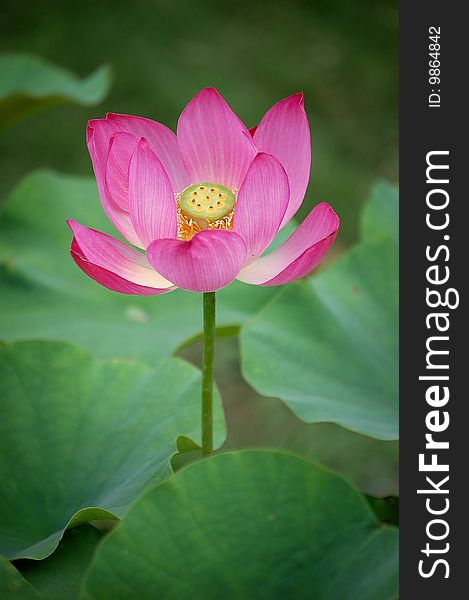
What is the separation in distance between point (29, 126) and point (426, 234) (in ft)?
7.62

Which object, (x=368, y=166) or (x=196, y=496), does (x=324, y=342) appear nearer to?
(x=196, y=496)

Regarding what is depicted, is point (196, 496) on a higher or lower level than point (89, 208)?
lower

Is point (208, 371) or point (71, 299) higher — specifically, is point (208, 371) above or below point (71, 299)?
below

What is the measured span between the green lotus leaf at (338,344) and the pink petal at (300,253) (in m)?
0.19

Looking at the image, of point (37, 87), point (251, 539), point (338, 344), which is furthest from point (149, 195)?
point (37, 87)

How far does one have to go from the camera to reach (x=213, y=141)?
Answer: 29.0 inches

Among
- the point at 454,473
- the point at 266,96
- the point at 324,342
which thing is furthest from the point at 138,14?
the point at 454,473

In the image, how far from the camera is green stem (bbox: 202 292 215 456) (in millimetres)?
683

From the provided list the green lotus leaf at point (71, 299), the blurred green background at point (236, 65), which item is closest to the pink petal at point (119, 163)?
the green lotus leaf at point (71, 299)

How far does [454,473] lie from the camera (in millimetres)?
740

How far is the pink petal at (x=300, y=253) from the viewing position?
0.65 meters

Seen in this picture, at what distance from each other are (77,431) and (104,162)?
11.9 inches

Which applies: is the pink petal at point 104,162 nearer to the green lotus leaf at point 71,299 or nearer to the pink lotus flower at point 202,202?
A: the pink lotus flower at point 202,202

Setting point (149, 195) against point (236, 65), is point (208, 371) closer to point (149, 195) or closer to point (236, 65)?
point (149, 195)
